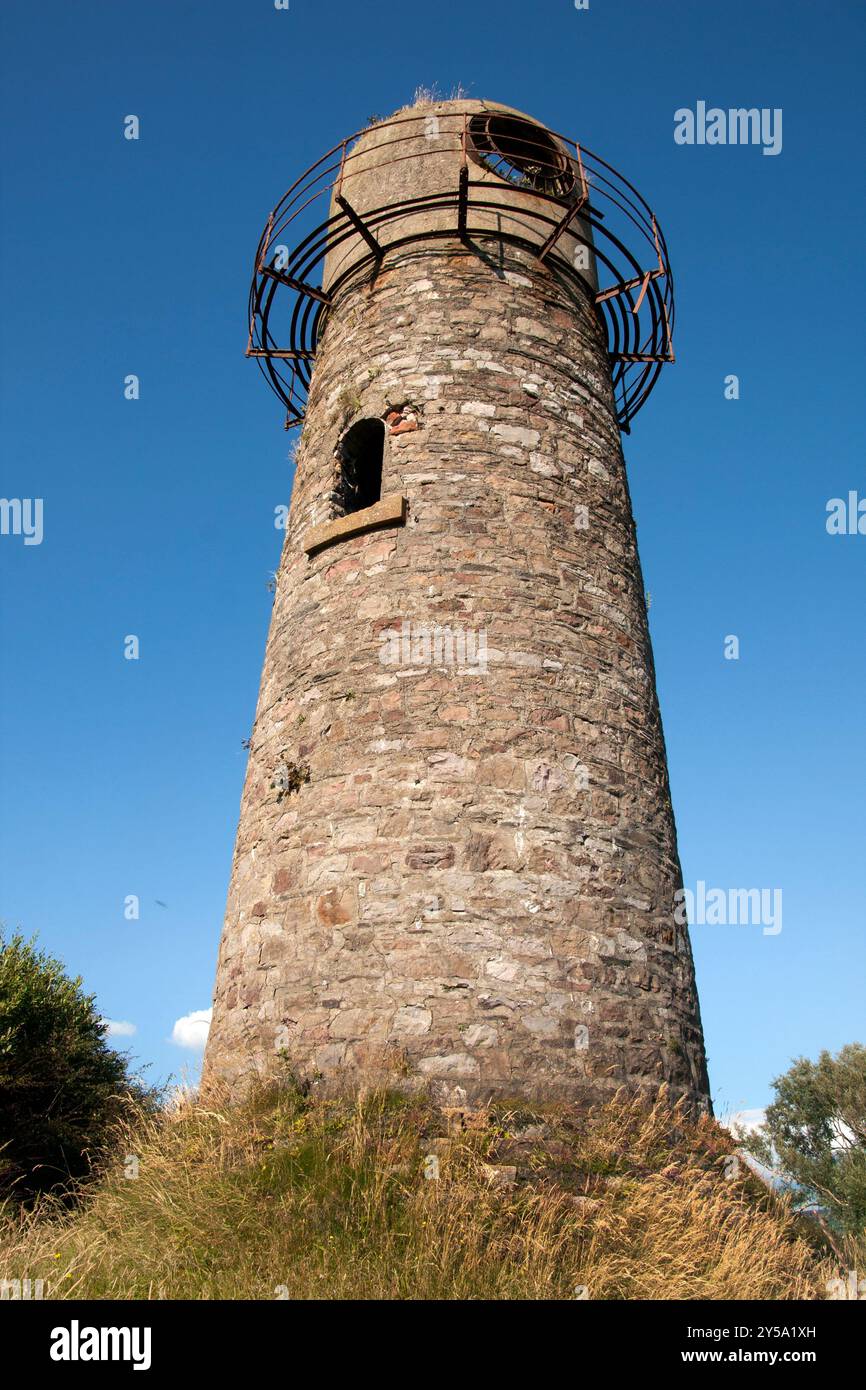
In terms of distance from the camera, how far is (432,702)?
6.24m

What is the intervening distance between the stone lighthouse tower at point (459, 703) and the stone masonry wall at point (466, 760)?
0.02m

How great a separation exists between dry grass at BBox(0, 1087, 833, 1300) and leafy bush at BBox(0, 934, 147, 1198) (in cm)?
274

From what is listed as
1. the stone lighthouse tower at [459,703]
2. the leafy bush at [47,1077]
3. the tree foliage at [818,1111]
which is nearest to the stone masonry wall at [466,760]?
the stone lighthouse tower at [459,703]

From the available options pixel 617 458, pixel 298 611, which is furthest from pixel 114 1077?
pixel 617 458

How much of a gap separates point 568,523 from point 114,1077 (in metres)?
7.82

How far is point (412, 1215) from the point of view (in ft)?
14.0

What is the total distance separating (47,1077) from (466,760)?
5.80m

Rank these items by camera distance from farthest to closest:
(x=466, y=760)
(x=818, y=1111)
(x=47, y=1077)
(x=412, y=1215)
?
(x=818, y=1111), (x=47, y=1077), (x=466, y=760), (x=412, y=1215)

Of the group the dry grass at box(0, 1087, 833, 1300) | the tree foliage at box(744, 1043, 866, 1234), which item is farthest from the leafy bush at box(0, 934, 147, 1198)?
the tree foliage at box(744, 1043, 866, 1234)

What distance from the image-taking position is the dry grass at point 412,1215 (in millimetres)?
4016

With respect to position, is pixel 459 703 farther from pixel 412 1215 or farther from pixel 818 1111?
pixel 818 1111

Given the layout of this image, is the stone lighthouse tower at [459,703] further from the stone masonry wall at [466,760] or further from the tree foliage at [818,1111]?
the tree foliage at [818,1111]

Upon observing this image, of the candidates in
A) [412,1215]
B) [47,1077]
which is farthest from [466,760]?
[47,1077]
